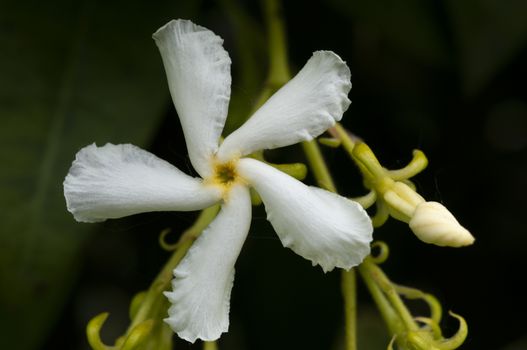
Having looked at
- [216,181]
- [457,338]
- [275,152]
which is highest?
[216,181]

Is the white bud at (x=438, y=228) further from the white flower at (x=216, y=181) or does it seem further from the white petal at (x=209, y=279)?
the white petal at (x=209, y=279)

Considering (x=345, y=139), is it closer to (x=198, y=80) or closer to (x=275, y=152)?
(x=198, y=80)

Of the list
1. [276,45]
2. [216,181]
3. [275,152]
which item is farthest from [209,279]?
[275,152]

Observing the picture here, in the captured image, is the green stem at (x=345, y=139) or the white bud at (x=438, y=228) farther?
the green stem at (x=345, y=139)

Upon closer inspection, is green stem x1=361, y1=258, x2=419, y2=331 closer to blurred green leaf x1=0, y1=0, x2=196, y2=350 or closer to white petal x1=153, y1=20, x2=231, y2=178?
white petal x1=153, y1=20, x2=231, y2=178
